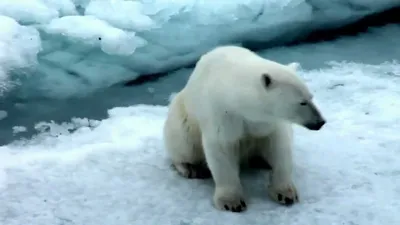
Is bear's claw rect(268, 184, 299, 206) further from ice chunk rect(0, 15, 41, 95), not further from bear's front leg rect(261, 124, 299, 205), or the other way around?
ice chunk rect(0, 15, 41, 95)

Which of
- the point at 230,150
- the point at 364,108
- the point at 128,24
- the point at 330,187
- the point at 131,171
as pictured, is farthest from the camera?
the point at 128,24

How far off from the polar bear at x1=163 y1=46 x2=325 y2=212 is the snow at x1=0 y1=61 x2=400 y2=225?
122 millimetres

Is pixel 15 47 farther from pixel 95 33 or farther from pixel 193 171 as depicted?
pixel 193 171

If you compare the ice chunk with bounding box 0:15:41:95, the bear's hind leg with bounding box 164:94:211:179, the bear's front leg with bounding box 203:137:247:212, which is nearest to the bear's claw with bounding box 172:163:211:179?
the bear's hind leg with bounding box 164:94:211:179

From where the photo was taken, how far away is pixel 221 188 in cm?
259

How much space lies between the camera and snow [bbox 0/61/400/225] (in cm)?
254

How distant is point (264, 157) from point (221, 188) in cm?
28

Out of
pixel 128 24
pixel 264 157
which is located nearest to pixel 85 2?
pixel 128 24

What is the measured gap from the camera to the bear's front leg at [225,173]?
8.36ft

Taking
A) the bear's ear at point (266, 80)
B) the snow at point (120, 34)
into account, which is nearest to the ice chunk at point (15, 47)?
the snow at point (120, 34)

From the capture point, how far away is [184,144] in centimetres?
286

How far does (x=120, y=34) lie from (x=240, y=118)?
2.27m

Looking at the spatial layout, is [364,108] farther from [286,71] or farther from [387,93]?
Result: [286,71]

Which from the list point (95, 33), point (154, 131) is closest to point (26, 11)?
point (95, 33)
